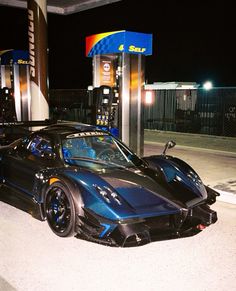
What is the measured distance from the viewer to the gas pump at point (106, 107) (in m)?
11.2

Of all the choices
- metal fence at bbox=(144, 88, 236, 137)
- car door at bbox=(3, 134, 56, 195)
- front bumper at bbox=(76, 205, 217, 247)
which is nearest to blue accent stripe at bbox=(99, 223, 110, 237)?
front bumper at bbox=(76, 205, 217, 247)

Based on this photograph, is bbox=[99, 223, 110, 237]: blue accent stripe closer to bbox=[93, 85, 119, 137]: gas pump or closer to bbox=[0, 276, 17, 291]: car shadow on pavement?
bbox=[0, 276, 17, 291]: car shadow on pavement

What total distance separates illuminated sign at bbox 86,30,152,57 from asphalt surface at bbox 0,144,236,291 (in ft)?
20.4

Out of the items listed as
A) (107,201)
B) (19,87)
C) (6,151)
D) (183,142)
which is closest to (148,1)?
(19,87)

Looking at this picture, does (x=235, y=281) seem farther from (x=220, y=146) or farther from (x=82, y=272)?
(x=220, y=146)

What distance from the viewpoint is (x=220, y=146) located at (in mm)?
13945

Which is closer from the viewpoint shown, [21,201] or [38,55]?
[21,201]

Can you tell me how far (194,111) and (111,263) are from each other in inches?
547

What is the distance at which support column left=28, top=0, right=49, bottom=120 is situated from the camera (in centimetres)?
1152

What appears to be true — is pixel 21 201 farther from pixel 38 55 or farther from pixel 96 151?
pixel 38 55

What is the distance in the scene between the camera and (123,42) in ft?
34.5

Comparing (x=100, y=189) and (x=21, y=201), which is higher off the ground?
(x=100, y=189)

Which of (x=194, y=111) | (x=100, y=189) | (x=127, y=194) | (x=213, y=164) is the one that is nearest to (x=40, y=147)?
(x=100, y=189)

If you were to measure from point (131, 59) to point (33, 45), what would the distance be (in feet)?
9.70
